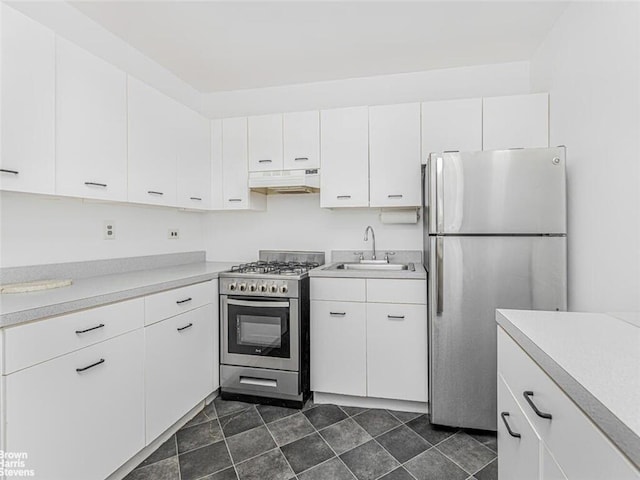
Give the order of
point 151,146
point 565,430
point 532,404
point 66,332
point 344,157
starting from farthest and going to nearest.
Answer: point 344,157 → point 151,146 → point 66,332 → point 532,404 → point 565,430

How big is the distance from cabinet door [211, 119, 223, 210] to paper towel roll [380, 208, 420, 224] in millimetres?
1397

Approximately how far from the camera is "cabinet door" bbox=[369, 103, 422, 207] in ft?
8.20

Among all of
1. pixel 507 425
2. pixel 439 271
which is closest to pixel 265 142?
pixel 439 271

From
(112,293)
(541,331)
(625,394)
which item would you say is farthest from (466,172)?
(112,293)

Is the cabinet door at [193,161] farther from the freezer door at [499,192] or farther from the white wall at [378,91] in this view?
the freezer door at [499,192]

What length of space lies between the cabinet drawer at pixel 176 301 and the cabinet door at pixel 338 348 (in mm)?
751

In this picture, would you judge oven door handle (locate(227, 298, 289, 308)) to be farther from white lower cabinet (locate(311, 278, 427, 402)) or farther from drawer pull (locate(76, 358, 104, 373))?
Answer: drawer pull (locate(76, 358, 104, 373))

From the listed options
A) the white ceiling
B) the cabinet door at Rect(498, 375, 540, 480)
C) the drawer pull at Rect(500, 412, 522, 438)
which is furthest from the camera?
the white ceiling

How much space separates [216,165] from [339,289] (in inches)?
60.2

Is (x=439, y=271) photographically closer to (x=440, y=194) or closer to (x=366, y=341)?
(x=440, y=194)

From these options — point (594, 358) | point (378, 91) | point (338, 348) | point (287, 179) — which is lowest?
point (338, 348)

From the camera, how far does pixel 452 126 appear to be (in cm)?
243

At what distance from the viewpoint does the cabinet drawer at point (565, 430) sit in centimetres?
58

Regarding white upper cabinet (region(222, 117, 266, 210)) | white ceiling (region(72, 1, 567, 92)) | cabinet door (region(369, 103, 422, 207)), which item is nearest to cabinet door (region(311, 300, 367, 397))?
cabinet door (region(369, 103, 422, 207))
